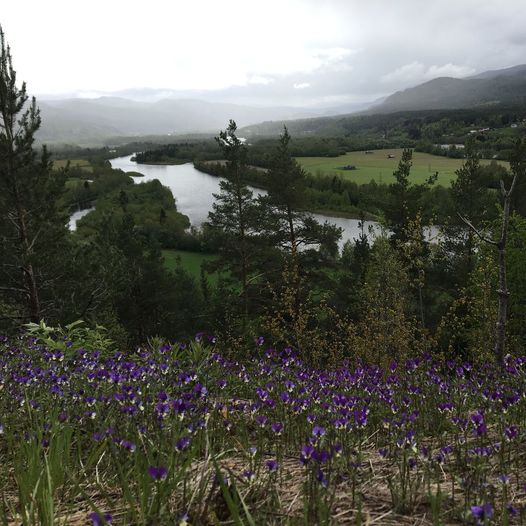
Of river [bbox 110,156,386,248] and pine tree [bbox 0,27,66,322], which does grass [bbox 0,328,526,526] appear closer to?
pine tree [bbox 0,27,66,322]

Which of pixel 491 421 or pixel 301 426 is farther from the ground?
pixel 301 426

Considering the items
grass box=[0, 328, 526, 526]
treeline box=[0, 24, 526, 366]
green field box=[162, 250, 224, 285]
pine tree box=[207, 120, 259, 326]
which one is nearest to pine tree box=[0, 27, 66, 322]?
treeline box=[0, 24, 526, 366]

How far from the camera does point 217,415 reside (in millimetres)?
3266

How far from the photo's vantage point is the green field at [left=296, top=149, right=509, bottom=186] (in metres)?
86.3

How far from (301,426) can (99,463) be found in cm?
141

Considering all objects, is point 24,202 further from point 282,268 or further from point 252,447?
point 282,268

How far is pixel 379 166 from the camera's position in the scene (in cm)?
11600

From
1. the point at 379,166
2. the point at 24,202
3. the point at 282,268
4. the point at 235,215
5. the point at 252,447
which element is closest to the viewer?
the point at 252,447

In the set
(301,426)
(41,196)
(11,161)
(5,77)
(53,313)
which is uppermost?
(5,77)

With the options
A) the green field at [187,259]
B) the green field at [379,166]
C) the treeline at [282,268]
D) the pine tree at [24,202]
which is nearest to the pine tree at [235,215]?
Result: the treeline at [282,268]

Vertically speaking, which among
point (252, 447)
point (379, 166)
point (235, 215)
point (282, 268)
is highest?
point (379, 166)

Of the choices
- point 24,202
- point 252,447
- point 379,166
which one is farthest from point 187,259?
point 252,447

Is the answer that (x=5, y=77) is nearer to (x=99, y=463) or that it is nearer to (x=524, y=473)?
(x=99, y=463)

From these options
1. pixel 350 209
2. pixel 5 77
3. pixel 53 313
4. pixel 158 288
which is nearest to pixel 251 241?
pixel 158 288
